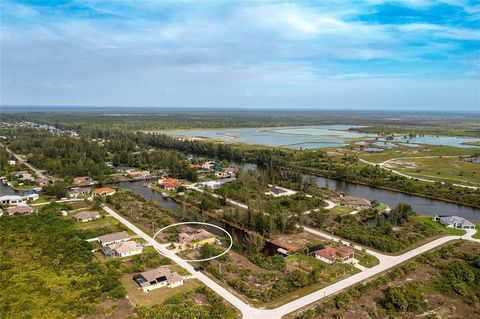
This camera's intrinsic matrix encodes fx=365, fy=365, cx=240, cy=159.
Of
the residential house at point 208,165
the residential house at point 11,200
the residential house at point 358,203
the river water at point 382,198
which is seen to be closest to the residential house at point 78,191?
the river water at point 382,198

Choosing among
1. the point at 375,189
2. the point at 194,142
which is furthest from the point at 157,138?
the point at 375,189

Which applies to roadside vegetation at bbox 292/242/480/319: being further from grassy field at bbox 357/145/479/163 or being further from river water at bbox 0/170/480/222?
grassy field at bbox 357/145/479/163

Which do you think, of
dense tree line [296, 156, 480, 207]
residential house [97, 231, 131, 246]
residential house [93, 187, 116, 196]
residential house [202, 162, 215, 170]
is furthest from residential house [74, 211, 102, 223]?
dense tree line [296, 156, 480, 207]

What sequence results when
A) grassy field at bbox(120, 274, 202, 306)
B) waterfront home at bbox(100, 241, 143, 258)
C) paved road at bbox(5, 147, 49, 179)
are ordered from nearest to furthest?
grassy field at bbox(120, 274, 202, 306) < waterfront home at bbox(100, 241, 143, 258) < paved road at bbox(5, 147, 49, 179)

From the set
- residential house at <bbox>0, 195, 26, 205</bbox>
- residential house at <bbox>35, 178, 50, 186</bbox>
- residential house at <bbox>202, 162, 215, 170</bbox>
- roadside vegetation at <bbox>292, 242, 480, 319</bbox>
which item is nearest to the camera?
roadside vegetation at <bbox>292, 242, 480, 319</bbox>

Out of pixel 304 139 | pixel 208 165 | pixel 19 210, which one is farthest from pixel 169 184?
pixel 304 139

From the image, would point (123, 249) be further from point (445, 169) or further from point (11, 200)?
point (445, 169)
